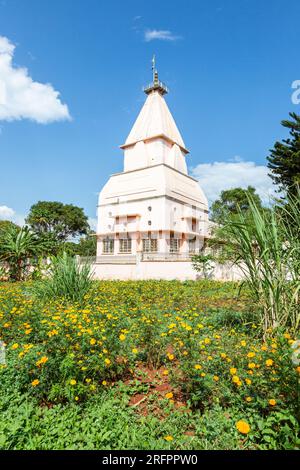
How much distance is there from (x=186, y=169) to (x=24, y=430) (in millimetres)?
26761

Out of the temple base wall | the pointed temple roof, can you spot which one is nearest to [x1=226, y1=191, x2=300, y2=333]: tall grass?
the temple base wall

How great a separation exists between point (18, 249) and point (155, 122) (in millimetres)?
18084

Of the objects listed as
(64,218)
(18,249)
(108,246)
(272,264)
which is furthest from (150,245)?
(64,218)

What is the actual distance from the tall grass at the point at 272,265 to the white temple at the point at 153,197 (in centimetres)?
1655

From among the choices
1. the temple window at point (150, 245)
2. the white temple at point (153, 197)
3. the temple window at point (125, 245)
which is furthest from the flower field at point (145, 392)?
the temple window at point (125, 245)

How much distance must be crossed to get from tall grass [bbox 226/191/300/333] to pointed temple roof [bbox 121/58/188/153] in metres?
22.3

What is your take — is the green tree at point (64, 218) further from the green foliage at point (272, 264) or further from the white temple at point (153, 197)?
the green foliage at point (272, 264)

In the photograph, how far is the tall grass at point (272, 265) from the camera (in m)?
3.11

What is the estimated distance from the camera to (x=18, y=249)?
1239 cm

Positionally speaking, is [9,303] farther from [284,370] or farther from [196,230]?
[196,230]

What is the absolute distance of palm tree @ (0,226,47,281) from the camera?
12.4 meters

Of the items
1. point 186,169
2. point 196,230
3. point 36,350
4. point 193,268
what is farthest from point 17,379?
point 186,169

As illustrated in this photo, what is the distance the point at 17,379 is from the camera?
2.37 m

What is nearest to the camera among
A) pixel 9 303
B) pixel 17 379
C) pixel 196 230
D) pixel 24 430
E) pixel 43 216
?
pixel 24 430
